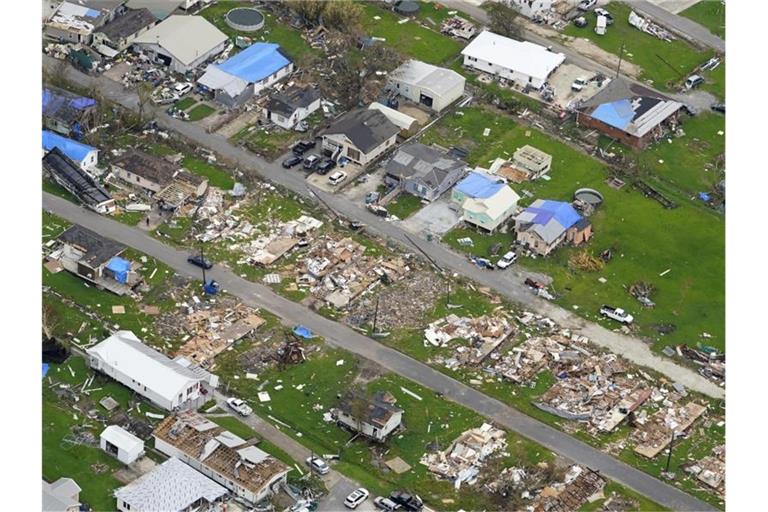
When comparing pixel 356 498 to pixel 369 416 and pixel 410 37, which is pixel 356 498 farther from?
pixel 410 37

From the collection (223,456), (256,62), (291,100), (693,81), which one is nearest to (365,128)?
(291,100)

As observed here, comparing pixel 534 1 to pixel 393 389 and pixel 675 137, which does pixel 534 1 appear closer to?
pixel 675 137

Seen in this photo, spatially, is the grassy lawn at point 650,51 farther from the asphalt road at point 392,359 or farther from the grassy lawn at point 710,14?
the asphalt road at point 392,359

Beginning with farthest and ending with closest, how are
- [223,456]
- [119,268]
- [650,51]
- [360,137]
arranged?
[650,51] → [360,137] → [119,268] → [223,456]

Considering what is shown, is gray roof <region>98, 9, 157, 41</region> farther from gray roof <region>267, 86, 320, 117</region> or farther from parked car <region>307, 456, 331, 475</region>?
parked car <region>307, 456, 331, 475</region>

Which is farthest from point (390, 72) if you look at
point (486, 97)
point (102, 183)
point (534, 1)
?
point (102, 183)

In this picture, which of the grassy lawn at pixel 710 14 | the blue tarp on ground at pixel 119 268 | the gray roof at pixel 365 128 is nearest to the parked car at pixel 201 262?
the blue tarp on ground at pixel 119 268
